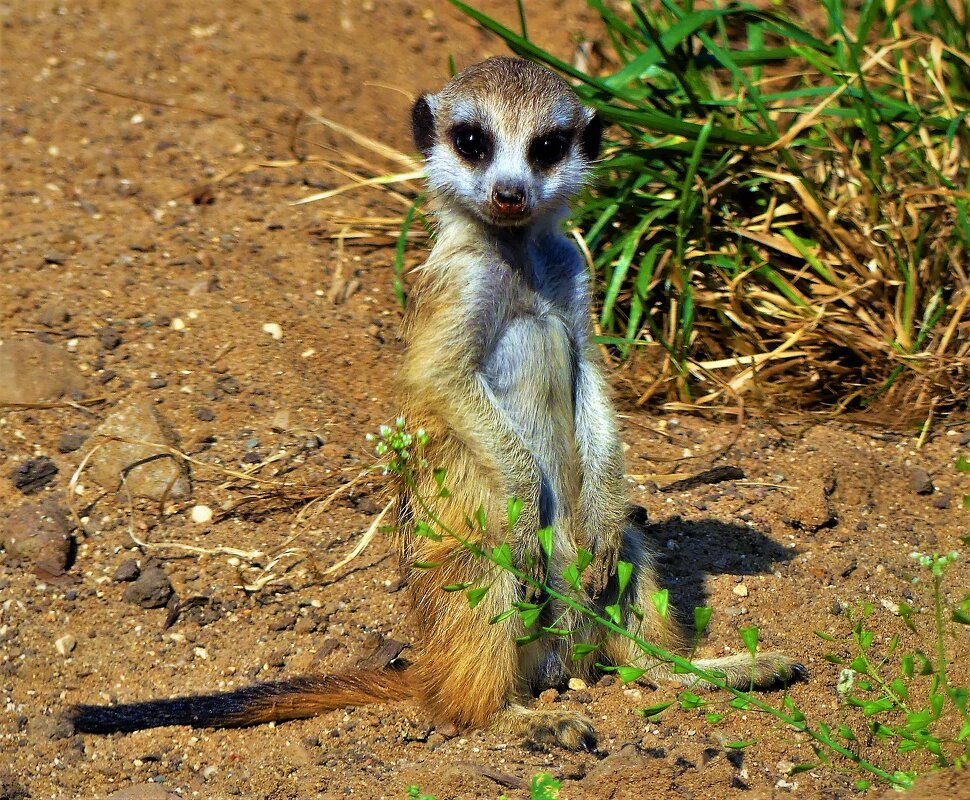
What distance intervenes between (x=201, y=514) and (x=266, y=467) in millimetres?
276

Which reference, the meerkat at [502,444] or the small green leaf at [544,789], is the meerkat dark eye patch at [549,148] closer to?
the meerkat at [502,444]

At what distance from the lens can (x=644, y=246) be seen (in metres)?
4.64

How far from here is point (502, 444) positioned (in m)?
3.00

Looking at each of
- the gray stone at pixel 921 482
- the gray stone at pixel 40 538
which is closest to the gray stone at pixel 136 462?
the gray stone at pixel 40 538

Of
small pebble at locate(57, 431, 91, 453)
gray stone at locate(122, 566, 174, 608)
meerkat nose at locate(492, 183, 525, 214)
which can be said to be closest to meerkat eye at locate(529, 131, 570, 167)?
meerkat nose at locate(492, 183, 525, 214)

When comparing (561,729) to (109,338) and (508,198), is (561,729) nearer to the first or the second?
(508,198)

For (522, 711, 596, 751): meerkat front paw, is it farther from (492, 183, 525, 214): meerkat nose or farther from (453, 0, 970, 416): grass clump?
(453, 0, 970, 416): grass clump

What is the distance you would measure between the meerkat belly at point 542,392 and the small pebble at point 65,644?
4.66 ft

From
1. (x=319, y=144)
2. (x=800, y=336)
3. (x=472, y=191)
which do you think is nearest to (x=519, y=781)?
(x=472, y=191)

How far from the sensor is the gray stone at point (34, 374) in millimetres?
4000

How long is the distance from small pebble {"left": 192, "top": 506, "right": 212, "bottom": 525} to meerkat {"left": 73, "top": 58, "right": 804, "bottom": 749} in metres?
0.84

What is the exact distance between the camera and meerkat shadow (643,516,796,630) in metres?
3.54

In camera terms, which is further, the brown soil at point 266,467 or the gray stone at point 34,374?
the gray stone at point 34,374

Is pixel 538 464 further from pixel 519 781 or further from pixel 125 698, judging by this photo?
pixel 125 698
